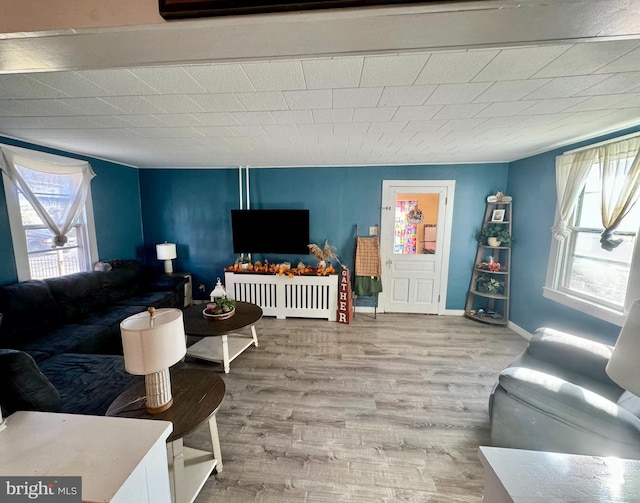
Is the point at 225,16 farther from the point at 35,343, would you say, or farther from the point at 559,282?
the point at 559,282

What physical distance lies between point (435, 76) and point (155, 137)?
258 centimetres

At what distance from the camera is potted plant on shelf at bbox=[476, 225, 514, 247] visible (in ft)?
11.4

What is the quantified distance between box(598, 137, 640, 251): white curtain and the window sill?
1.88 ft

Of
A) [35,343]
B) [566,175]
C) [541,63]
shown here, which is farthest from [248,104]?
[566,175]

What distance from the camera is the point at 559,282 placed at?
2844mm

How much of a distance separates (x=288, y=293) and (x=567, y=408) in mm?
3092

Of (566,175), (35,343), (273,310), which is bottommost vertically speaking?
(273,310)

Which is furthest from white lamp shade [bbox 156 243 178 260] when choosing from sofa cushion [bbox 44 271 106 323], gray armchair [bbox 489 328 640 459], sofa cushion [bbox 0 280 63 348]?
gray armchair [bbox 489 328 640 459]

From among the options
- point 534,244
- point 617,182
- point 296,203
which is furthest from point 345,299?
point 617,182

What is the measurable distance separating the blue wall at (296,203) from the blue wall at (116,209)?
6.1 inches

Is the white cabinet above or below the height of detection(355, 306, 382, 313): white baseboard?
above

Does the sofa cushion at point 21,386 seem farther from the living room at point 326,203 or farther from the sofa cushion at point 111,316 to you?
the living room at point 326,203

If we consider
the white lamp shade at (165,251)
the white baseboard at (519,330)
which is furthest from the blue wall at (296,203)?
the white baseboard at (519,330)

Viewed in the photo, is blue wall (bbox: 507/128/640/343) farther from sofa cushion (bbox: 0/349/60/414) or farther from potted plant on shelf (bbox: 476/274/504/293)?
sofa cushion (bbox: 0/349/60/414)
